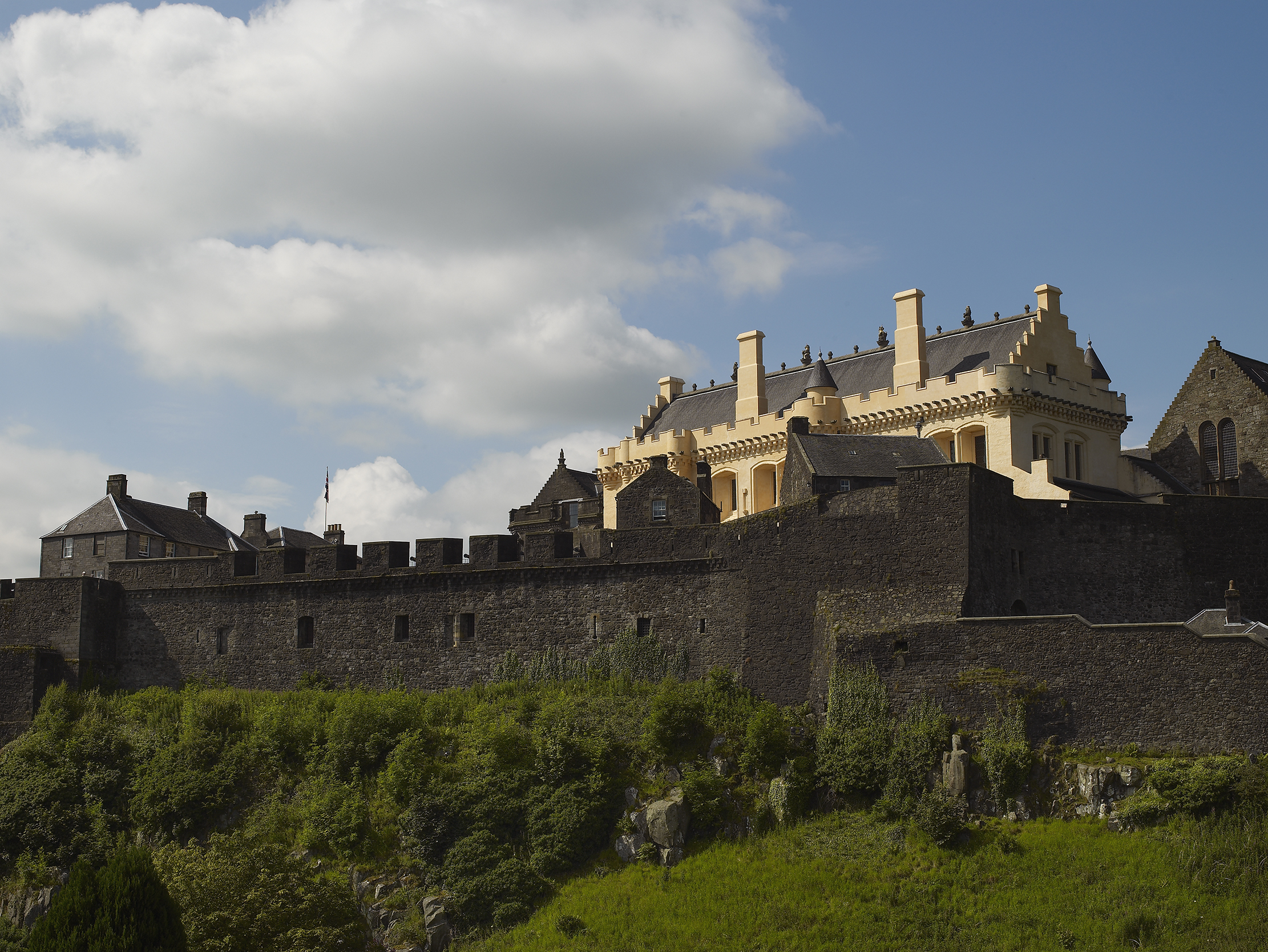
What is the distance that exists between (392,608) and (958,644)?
19.0m

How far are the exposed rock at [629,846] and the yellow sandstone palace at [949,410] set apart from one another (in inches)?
705

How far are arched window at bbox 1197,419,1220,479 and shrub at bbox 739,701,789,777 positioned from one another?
24.6 meters

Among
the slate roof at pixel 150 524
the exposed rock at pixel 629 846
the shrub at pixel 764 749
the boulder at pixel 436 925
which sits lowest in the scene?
the boulder at pixel 436 925

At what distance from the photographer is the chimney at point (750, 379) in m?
61.0

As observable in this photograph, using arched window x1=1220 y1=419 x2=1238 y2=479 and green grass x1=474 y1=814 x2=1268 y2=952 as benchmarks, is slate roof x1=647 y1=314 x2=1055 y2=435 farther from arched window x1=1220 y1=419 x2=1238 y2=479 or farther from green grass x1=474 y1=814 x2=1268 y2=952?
green grass x1=474 y1=814 x2=1268 y2=952

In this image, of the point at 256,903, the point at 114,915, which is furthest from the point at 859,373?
the point at 114,915

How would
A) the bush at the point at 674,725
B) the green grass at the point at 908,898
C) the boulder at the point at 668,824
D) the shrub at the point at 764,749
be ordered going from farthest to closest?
the bush at the point at 674,725 < the shrub at the point at 764,749 < the boulder at the point at 668,824 < the green grass at the point at 908,898

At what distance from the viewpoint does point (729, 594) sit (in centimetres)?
4306

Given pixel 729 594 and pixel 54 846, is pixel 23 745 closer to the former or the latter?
pixel 54 846

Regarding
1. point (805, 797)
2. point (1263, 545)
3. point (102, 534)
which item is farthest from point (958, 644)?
point (102, 534)

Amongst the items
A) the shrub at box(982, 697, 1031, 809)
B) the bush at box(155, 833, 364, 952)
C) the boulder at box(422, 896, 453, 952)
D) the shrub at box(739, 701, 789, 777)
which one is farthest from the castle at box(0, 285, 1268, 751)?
the bush at box(155, 833, 364, 952)

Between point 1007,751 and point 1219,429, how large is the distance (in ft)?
80.5

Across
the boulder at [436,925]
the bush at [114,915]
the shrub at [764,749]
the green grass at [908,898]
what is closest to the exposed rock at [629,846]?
the green grass at [908,898]

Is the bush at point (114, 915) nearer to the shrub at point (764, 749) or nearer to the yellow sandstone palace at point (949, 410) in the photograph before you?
the shrub at point (764, 749)
